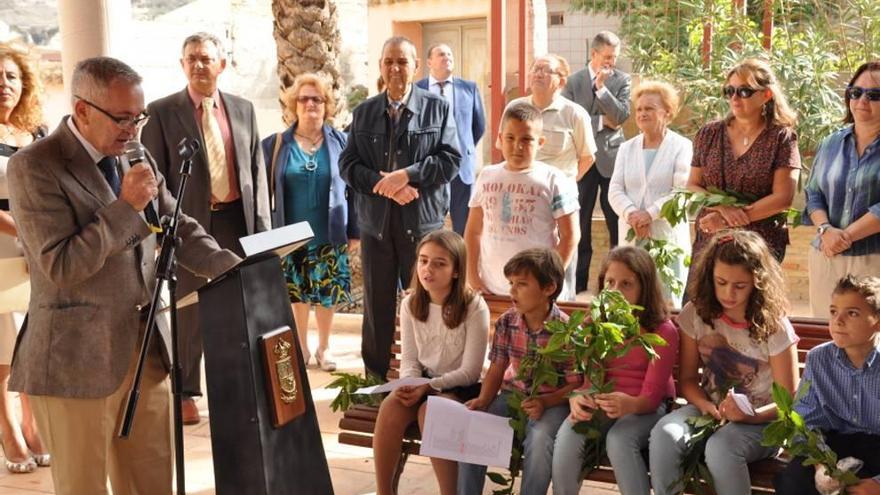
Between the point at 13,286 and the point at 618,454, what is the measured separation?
305 centimetres

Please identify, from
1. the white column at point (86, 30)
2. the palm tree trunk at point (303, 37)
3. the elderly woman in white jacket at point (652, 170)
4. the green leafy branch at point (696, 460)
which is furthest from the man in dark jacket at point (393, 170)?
the palm tree trunk at point (303, 37)

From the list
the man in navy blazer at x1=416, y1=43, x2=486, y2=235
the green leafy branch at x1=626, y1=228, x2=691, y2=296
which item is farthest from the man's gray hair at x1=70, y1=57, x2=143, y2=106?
the man in navy blazer at x1=416, y1=43, x2=486, y2=235

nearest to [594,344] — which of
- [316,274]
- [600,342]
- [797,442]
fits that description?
[600,342]

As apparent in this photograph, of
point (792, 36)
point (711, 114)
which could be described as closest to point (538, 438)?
point (711, 114)

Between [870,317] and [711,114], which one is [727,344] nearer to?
[870,317]

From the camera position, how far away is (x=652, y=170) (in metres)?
5.72

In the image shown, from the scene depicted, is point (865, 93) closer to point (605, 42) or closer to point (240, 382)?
point (240, 382)

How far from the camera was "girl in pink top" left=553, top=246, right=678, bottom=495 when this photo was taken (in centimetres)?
375

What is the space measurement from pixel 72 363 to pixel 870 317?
2682 mm

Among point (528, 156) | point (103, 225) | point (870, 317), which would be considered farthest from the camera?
point (528, 156)

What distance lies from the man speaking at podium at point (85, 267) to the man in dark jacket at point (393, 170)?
2.25m

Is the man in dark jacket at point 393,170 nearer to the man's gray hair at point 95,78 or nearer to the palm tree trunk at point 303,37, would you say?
the man's gray hair at point 95,78

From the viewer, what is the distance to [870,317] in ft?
11.6

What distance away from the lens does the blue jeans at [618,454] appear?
12.2 ft
